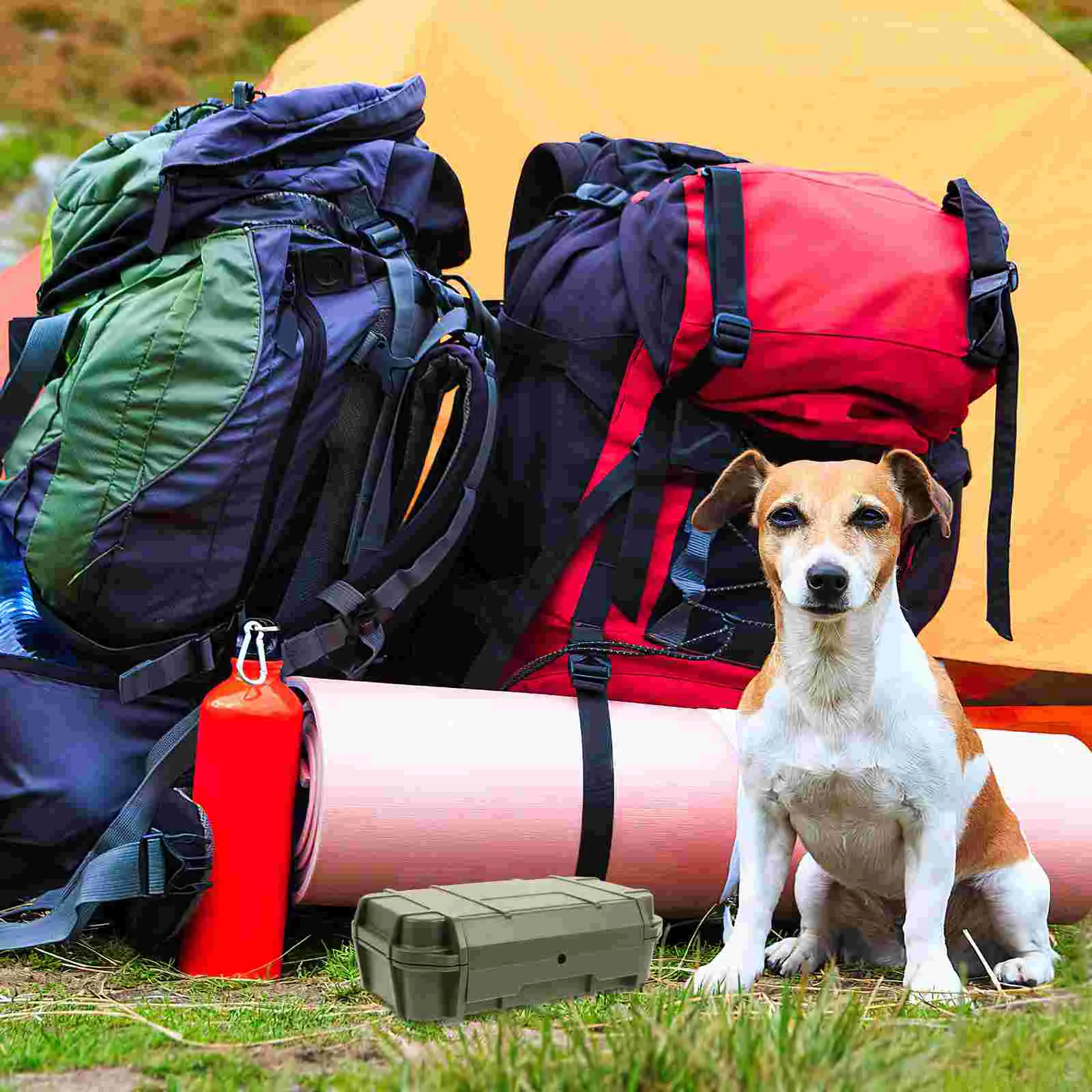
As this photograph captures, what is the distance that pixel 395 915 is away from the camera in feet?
5.20

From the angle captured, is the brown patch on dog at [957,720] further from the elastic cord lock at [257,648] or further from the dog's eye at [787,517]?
the elastic cord lock at [257,648]

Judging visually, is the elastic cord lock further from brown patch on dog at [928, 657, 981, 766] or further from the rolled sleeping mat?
brown patch on dog at [928, 657, 981, 766]

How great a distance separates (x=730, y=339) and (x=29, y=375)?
1.42 metres

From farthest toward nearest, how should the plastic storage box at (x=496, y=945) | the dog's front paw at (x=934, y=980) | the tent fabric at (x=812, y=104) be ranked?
the tent fabric at (x=812, y=104) → the dog's front paw at (x=934, y=980) → the plastic storage box at (x=496, y=945)

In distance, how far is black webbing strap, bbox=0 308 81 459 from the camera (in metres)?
2.61

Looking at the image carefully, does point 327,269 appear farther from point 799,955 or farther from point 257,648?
Answer: point 799,955

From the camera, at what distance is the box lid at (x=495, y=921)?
1.57m

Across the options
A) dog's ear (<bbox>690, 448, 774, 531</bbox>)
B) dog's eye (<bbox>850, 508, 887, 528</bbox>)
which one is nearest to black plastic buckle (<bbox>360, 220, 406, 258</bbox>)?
dog's ear (<bbox>690, 448, 774, 531</bbox>)

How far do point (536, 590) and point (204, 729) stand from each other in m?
0.79

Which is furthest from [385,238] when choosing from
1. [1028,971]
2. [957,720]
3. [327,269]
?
[1028,971]

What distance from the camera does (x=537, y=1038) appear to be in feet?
5.28

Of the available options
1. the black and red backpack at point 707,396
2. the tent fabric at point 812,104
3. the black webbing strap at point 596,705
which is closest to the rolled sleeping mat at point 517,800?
the black webbing strap at point 596,705

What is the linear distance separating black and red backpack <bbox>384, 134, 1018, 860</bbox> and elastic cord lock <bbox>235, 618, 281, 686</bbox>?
503mm

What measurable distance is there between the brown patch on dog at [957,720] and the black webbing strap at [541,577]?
30.5 inches
